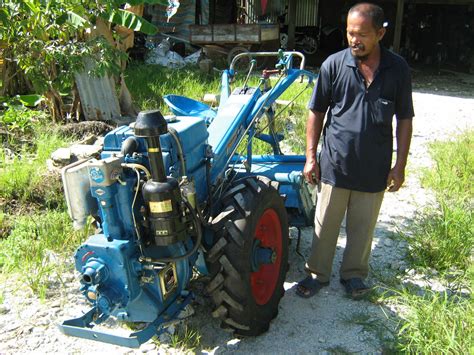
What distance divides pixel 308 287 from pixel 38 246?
6.57 feet

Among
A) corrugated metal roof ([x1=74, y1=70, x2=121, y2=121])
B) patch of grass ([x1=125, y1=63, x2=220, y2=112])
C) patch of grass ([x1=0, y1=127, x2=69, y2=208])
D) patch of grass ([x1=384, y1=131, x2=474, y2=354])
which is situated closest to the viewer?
patch of grass ([x1=384, y1=131, x2=474, y2=354])

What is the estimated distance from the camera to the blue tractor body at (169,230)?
7.83 feet

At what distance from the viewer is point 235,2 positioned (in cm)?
1619

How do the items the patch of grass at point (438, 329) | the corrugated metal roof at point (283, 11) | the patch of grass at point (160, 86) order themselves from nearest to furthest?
the patch of grass at point (438, 329) < the patch of grass at point (160, 86) < the corrugated metal roof at point (283, 11)

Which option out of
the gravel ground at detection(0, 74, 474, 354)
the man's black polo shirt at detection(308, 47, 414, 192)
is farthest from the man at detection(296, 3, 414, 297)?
the gravel ground at detection(0, 74, 474, 354)

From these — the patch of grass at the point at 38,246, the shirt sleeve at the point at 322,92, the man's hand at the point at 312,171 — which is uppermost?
the shirt sleeve at the point at 322,92

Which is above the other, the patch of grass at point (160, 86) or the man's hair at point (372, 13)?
the man's hair at point (372, 13)

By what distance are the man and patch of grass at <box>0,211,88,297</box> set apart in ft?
5.74

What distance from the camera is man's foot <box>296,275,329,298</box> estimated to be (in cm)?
346

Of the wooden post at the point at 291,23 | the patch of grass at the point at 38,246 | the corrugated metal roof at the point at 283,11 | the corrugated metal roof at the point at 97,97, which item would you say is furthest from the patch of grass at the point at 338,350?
the corrugated metal roof at the point at 283,11

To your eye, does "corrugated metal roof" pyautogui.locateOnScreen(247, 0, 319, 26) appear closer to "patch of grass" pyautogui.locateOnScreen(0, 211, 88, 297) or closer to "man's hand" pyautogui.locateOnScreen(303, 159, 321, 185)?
"patch of grass" pyautogui.locateOnScreen(0, 211, 88, 297)

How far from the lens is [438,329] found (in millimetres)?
2707

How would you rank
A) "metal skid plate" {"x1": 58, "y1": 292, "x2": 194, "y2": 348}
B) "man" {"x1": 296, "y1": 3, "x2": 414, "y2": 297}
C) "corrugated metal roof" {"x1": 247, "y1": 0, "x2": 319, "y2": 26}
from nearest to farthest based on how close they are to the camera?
"metal skid plate" {"x1": 58, "y1": 292, "x2": 194, "y2": 348} → "man" {"x1": 296, "y1": 3, "x2": 414, "y2": 297} → "corrugated metal roof" {"x1": 247, "y1": 0, "x2": 319, "y2": 26}

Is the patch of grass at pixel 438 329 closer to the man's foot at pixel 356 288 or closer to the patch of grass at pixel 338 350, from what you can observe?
the patch of grass at pixel 338 350
